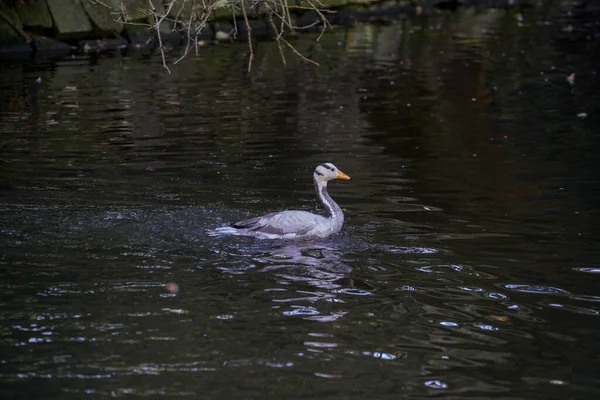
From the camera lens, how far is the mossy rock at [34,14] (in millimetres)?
26188

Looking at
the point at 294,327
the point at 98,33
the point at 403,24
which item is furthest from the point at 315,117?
the point at 403,24

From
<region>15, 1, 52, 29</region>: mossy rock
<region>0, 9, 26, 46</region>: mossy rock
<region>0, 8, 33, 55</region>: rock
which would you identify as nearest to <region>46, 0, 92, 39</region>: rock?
<region>15, 1, 52, 29</region>: mossy rock

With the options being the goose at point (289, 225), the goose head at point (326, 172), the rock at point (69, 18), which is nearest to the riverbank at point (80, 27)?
the rock at point (69, 18)

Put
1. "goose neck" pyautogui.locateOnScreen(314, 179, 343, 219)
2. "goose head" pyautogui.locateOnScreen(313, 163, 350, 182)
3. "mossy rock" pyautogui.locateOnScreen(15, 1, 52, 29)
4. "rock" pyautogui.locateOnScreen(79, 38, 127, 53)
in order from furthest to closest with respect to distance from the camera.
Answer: "rock" pyautogui.locateOnScreen(79, 38, 127, 53), "mossy rock" pyautogui.locateOnScreen(15, 1, 52, 29), "goose head" pyautogui.locateOnScreen(313, 163, 350, 182), "goose neck" pyautogui.locateOnScreen(314, 179, 343, 219)

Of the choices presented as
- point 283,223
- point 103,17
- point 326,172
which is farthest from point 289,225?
point 103,17

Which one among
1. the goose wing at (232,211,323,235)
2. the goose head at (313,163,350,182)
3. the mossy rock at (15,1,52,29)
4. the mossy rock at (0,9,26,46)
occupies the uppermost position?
the mossy rock at (15,1,52,29)

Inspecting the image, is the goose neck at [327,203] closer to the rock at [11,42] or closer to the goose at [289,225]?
the goose at [289,225]

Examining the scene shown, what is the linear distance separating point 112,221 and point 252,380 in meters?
4.26

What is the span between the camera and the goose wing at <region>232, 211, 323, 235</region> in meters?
9.34

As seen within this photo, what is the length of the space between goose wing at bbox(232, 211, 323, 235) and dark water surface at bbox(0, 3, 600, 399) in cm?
17

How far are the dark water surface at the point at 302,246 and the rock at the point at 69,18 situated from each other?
7.43 meters

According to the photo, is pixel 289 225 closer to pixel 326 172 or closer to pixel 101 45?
pixel 326 172

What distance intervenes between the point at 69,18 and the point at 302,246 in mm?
19636

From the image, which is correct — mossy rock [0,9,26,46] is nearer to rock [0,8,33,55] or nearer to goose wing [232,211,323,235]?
rock [0,8,33,55]
